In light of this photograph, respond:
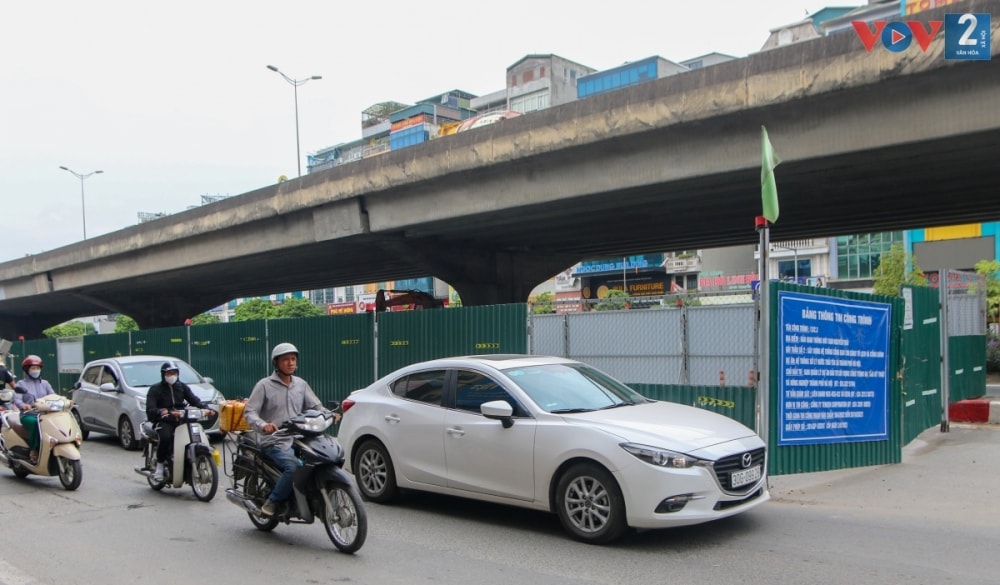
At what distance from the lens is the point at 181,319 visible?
45531 mm

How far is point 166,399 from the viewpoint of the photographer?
920 cm

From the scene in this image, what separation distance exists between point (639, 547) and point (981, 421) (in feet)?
32.3

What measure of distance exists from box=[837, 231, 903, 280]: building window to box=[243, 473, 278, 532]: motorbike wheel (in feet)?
203

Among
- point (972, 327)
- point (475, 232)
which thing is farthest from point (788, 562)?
point (475, 232)

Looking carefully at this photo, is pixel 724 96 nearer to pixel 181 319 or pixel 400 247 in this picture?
pixel 400 247

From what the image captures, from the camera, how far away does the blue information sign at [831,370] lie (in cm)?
940

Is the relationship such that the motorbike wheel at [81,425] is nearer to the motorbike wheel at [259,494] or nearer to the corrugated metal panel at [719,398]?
the motorbike wheel at [259,494]

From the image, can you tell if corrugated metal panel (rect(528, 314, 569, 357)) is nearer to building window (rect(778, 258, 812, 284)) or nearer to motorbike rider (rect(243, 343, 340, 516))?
motorbike rider (rect(243, 343, 340, 516))

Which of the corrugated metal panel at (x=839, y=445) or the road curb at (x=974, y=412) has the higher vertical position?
the corrugated metal panel at (x=839, y=445)

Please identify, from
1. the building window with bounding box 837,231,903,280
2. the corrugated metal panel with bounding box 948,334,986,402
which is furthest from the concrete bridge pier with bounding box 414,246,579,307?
the building window with bounding box 837,231,903,280

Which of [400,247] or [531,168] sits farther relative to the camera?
[400,247]

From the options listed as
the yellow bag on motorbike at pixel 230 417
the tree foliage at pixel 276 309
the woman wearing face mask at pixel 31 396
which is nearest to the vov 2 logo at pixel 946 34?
the yellow bag on motorbike at pixel 230 417

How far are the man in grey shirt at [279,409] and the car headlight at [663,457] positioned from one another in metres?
2.81

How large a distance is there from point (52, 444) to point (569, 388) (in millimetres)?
6454
